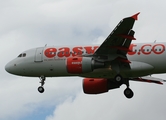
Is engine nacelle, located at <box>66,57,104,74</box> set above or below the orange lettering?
below

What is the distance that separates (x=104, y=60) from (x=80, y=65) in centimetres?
191

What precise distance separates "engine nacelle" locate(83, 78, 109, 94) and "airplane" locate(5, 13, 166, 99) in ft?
3.22

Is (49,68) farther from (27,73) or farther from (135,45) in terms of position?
(135,45)

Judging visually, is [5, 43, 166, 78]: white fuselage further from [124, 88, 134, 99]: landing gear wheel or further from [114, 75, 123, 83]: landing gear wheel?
[124, 88, 134, 99]: landing gear wheel

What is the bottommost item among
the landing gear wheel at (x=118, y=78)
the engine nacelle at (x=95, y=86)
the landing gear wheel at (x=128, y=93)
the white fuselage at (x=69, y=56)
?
the landing gear wheel at (x=128, y=93)

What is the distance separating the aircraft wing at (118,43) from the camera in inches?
1688

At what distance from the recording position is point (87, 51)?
4653 cm

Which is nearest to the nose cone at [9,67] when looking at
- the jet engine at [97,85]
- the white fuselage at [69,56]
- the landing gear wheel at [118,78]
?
the white fuselage at [69,56]

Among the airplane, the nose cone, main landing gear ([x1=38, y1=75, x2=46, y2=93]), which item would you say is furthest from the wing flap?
the nose cone

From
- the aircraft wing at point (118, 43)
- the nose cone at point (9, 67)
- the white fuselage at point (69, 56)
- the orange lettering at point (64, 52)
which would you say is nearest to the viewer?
the aircraft wing at point (118, 43)

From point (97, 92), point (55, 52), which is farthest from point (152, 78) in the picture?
point (55, 52)

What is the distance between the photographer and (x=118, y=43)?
146ft

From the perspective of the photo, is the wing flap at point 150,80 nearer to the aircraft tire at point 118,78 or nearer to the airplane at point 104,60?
the airplane at point 104,60

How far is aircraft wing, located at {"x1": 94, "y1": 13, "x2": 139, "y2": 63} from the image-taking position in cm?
4288
